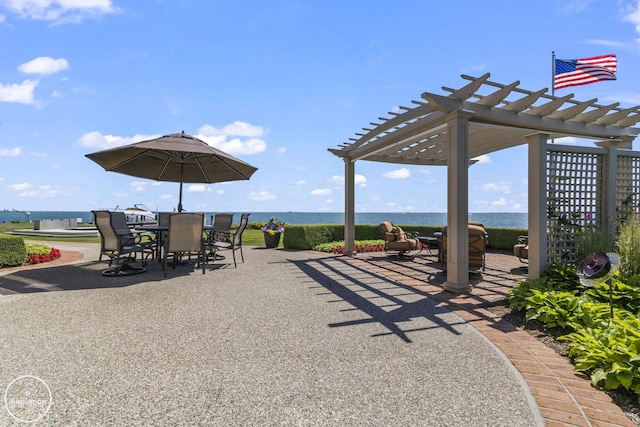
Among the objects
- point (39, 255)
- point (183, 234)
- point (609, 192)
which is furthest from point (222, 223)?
point (609, 192)

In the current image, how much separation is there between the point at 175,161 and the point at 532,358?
7511 mm

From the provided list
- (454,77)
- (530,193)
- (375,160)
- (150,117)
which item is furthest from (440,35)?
(150,117)

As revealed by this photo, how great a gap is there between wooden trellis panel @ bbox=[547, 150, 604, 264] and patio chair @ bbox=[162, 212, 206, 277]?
18.7ft

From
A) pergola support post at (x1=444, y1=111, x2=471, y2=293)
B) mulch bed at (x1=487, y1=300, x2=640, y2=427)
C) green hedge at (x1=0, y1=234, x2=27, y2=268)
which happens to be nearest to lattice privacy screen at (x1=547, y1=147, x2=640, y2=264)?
pergola support post at (x1=444, y1=111, x2=471, y2=293)

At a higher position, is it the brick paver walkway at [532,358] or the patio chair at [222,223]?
the patio chair at [222,223]

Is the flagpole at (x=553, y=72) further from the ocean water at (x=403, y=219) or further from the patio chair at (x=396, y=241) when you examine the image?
the ocean water at (x=403, y=219)

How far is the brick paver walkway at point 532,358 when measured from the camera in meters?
1.89

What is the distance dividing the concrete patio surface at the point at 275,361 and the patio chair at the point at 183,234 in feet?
3.32

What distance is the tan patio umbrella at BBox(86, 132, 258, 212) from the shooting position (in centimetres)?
591

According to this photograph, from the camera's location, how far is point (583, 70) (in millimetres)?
6895

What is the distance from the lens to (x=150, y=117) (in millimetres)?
8406

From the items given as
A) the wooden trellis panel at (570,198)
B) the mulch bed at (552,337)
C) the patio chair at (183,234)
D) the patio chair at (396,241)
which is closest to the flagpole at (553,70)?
the wooden trellis panel at (570,198)

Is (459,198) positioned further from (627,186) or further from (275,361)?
(275,361)

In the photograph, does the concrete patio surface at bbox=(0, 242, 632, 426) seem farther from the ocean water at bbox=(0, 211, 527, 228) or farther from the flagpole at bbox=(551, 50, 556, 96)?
the ocean water at bbox=(0, 211, 527, 228)
